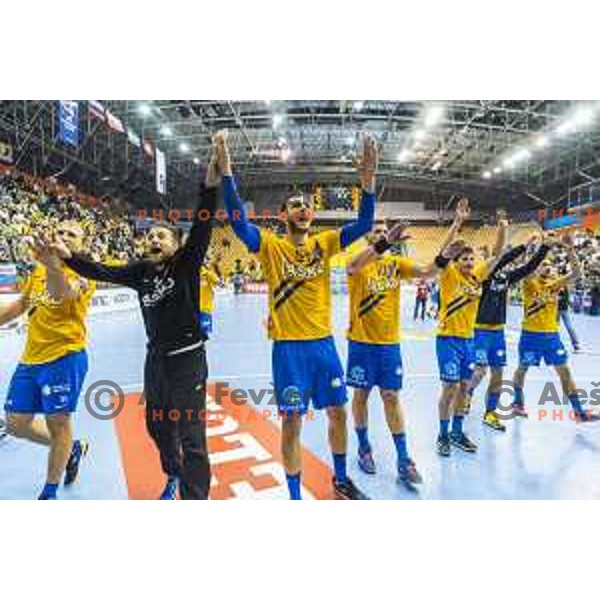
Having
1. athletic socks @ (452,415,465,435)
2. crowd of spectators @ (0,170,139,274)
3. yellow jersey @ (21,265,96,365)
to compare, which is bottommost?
athletic socks @ (452,415,465,435)

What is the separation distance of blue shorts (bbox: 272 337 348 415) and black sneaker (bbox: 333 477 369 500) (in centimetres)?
60

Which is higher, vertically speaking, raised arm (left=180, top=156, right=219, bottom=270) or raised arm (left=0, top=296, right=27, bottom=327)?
raised arm (left=180, top=156, right=219, bottom=270)

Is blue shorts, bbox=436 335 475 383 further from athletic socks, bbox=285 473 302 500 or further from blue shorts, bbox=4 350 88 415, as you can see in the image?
blue shorts, bbox=4 350 88 415

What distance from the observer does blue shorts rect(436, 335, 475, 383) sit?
4098 mm

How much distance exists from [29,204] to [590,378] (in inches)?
597

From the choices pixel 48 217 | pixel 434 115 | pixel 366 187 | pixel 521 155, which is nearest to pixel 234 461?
pixel 366 187

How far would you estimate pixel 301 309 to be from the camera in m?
3.09

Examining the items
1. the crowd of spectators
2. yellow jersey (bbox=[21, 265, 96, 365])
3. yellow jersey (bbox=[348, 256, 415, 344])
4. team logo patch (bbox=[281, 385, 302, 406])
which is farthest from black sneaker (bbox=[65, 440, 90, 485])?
the crowd of spectators

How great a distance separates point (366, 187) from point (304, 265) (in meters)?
0.58

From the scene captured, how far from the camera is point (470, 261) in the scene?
448 cm

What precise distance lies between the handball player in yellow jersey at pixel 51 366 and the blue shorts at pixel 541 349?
13.7ft

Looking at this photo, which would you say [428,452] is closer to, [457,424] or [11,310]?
[457,424]
